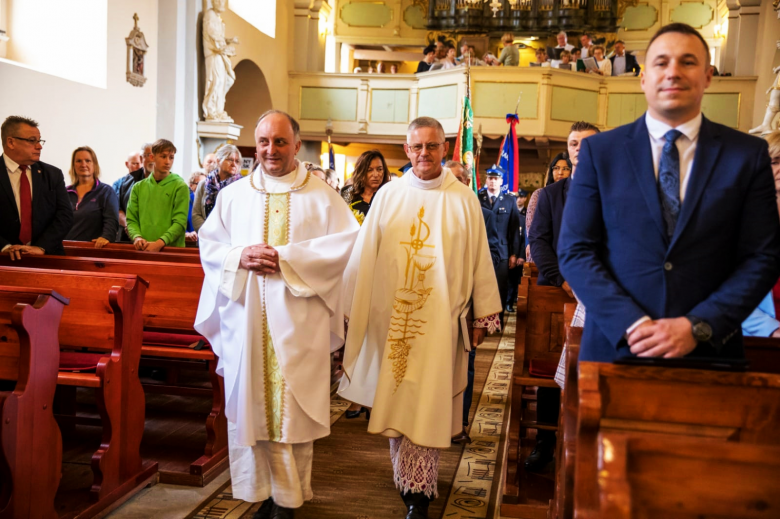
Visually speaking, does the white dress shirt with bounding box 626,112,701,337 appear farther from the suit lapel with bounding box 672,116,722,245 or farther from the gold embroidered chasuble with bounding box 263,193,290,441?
the gold embroidered chasuble with bounding box 263,193,290,441

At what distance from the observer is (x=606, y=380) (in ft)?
5.70

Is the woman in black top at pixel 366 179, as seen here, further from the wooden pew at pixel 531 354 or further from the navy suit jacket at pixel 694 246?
the navy suit jacket at pixel 694 246

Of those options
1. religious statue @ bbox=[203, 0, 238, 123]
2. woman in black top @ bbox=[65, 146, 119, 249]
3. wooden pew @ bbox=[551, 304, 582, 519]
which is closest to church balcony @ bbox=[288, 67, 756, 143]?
religious statue @ bbox=[203, 0, 238, 123]

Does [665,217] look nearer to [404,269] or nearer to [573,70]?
[404,269]

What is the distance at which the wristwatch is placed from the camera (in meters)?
1.83

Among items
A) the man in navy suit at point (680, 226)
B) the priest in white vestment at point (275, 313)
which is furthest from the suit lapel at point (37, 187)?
the man in navy suit at point (680, 226)

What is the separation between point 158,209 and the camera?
221 inches

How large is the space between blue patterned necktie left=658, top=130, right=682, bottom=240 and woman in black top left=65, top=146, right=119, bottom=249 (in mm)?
4698

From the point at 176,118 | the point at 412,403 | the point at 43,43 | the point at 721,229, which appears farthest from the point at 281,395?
the point at 176,118

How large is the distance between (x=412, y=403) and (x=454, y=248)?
712 mm

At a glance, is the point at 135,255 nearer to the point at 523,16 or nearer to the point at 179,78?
the point at 179,78

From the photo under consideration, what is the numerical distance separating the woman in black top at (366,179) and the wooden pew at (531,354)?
1.37 meters

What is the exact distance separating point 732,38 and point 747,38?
0.41 meters

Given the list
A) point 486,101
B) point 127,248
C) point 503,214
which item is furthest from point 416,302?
point 486,101
